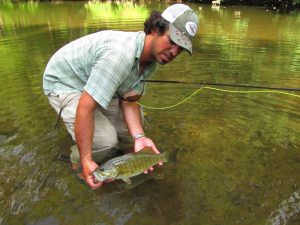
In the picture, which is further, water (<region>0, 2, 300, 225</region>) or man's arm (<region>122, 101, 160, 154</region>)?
man's arm (<region>122, 101, 160, 154</region>)

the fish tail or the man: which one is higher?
the man

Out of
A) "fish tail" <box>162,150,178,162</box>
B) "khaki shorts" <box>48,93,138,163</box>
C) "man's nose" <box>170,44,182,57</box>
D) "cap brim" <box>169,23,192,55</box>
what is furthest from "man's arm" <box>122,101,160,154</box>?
"cap brim" <box>169,23,192,55</box>

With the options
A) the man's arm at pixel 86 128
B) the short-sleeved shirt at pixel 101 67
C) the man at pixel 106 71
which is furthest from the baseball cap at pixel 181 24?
the man's arm at pixel 86 128

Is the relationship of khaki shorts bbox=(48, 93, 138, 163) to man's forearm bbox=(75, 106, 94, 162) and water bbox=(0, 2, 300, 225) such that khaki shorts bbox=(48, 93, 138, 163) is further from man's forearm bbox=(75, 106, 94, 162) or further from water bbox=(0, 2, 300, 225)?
man's forearm bbox=(75, 106, 94, 162)

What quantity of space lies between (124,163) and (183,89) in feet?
14.7

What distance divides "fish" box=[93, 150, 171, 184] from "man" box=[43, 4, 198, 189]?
135mm

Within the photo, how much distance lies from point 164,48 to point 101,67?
618 mm

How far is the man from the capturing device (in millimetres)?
3312

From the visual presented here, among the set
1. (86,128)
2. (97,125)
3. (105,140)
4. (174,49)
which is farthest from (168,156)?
(174,49)

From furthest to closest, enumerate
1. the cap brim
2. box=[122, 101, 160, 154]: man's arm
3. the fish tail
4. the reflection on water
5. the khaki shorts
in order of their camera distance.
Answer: box=[122, 101, 160, 154]: man's arm, the khaki shorts, the fish tail, the reflection on water, the cap brim

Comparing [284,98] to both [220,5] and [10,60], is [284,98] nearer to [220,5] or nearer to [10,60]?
[10,60]

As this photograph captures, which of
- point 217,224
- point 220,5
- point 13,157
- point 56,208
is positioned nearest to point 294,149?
point 217,224

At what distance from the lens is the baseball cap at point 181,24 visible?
3.27m

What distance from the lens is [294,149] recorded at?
5.14 metres
